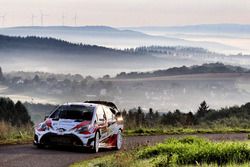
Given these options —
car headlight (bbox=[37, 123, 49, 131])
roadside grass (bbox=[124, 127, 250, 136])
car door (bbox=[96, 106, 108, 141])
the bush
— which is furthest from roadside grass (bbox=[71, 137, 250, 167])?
roadside grass (bbox=[124, 127, 250, 136])

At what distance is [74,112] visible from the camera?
26.0 m

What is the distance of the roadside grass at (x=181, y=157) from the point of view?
63.0ft

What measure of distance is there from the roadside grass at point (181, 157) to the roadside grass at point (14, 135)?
5.74 metres

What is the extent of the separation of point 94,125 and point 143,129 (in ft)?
34.2

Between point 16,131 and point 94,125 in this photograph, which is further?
point 16,131

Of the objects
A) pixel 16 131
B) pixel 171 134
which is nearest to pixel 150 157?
pixel 16 131

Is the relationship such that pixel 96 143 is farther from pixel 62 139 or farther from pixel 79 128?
pixel 62 139

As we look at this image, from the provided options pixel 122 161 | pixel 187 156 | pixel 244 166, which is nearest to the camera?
pixel 244 166

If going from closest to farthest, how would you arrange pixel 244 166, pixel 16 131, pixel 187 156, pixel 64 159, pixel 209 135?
pixel 244 166
pixel 187 156
pixel 64 159
pixel 16 131
pixel 209 135

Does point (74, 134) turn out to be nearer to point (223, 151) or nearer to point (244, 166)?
point (223, 151)

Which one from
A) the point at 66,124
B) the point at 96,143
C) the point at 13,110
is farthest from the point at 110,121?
the point at 13,110

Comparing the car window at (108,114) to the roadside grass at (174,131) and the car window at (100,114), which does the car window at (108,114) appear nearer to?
the car window at (100,114)

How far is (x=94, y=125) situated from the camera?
25.4 m

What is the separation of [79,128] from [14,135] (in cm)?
512
